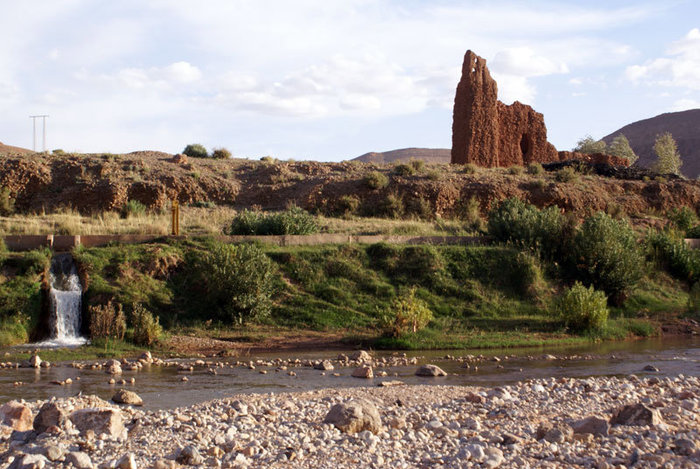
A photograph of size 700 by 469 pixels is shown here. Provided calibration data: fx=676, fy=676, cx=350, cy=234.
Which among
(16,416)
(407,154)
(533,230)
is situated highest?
(407,154)

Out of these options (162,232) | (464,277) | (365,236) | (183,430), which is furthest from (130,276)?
(183,430)

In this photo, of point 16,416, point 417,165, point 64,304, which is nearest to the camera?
point 16,416

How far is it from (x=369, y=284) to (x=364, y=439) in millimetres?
14914

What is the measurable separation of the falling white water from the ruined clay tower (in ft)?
103

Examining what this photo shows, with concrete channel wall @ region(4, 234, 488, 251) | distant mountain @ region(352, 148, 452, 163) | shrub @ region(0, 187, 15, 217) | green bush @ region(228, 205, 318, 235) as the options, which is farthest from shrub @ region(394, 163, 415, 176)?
distant mountain @ region(352, 148, 452, 163)

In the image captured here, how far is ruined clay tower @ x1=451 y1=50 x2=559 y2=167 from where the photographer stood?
46344mm

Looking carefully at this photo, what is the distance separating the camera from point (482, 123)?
47.3 m

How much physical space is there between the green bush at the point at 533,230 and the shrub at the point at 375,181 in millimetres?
11495

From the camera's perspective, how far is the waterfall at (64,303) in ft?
61.2

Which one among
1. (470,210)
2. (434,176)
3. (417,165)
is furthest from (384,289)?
(417,165)

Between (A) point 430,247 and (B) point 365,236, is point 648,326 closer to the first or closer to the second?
(A) point 430,247

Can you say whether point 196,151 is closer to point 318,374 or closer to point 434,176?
point 434,176

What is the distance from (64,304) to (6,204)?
17806 mm

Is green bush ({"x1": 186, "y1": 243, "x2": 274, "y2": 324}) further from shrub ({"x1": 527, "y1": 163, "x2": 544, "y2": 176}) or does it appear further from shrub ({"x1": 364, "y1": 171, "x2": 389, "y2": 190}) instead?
shrub ({"x1": 527, "y1": 163, "x2": 544, "y2": 176})
